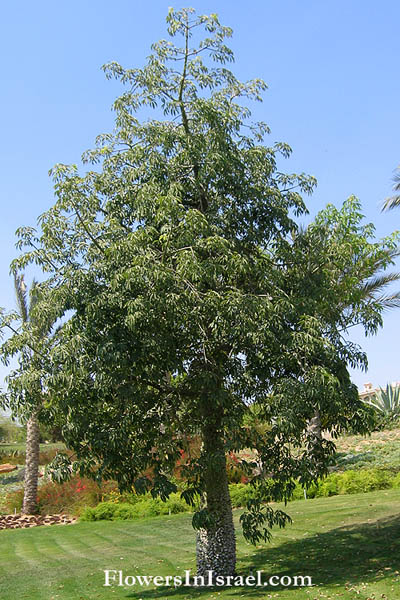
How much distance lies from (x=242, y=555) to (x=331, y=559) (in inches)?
80.6

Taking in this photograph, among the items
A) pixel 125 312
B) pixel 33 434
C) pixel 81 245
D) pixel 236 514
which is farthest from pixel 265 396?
pixel 33 434

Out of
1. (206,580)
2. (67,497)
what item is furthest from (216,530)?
(67,497)

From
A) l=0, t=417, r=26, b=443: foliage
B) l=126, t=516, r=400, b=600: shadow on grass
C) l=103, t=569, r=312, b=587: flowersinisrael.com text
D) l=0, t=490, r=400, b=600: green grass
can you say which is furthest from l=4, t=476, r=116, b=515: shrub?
l=0, t=417, r=26, b=443: foliage

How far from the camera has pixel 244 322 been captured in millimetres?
8664

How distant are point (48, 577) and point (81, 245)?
646 centimetres

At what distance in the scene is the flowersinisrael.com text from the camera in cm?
930

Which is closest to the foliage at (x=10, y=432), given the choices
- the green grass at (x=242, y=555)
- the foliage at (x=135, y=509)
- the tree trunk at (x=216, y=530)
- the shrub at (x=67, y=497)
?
the shrub at (x=67, y=497)

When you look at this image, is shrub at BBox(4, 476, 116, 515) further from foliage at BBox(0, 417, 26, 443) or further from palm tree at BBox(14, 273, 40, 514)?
foliage at BBox(0, 417, 26, 443)

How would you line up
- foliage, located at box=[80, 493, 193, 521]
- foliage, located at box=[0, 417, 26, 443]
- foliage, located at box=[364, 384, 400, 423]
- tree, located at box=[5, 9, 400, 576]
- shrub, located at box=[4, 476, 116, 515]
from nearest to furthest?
tree, located at box=[5, 9, 400, 576], foliage, located at box=[80, 493, 193, 521], shrub, located at box=[4, 476, 116, 515], foliage, located at box=[364, 384, 400, 423], foliage, located at box=[0, 417, 26, 443]

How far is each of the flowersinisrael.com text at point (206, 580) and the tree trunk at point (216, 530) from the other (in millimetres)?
105

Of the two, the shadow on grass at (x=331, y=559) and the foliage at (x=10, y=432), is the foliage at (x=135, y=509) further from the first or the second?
the foliage at (x=10, y=432)

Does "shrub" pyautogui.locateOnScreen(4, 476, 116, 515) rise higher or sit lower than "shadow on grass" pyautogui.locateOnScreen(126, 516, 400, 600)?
higher

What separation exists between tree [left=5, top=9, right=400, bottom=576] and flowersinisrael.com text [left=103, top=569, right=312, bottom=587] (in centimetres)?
22

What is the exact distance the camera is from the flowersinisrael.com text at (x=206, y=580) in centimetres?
930
